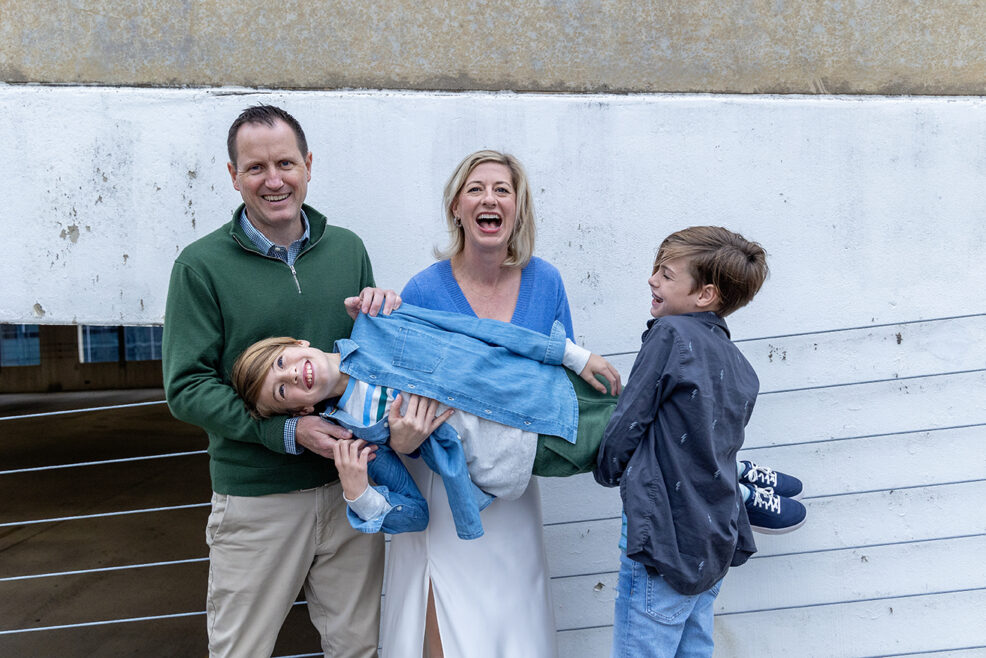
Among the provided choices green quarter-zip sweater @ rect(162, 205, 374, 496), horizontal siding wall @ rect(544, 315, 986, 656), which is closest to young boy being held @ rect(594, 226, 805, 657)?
green quarter-zip sweater @ rect(162, 205, 374, 496)

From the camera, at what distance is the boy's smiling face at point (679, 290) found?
1.78m

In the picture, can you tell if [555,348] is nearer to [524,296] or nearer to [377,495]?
[524,296]

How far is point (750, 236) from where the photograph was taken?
8.47 feet

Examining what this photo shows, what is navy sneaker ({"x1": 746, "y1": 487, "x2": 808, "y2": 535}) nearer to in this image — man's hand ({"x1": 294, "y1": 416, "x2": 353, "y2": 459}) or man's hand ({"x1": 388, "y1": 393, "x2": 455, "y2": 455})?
man's hand ({"x1": 388, "y1": 393, "x2": 455, "y2": 455})

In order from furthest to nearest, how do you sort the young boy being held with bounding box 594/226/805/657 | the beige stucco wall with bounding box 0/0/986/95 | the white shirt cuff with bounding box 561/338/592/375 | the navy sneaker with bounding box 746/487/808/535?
the beige stucco wall with bounding box 0/0/986/95
the navy sneaker with bounding box 746/487/808/535
the white shirt cuff with bounding box 561/338/592/375
the young boy being held with bounding box 594/226/805/657

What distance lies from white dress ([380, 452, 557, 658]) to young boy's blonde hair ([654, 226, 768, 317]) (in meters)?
0.74

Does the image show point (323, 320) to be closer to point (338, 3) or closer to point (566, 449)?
point (566, 449)

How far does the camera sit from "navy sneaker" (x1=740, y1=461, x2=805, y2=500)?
7.52ft

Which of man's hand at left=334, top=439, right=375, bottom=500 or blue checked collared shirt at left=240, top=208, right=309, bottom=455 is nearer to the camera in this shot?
man's hand at left=334, top=439, right=375, bottom=500

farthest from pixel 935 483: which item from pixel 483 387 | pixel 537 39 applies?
pixel 537 39

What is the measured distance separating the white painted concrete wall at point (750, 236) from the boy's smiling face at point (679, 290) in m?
0.75

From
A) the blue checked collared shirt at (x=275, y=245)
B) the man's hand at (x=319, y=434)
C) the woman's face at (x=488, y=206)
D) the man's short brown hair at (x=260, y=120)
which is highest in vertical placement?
the man's short brown hair at (x=260, y=120)

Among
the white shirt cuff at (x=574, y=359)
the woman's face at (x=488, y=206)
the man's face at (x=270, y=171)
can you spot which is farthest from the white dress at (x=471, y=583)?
the man's face at (x=270, y=171)

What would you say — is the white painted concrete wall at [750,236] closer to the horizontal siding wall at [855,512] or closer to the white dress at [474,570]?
the horizontal siding wall at [855,512]
